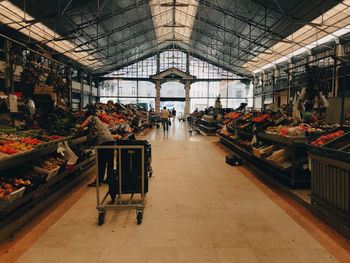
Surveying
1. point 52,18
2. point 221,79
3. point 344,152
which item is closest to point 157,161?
point 344,152

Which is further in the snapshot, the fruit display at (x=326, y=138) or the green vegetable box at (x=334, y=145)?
the fruit display at (x=326, y=138)

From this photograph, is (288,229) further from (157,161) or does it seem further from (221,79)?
(221,79)

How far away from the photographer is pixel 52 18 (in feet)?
38.1

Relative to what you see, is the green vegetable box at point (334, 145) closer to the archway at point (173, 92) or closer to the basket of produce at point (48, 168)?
the basket of produce at point (48, 168)

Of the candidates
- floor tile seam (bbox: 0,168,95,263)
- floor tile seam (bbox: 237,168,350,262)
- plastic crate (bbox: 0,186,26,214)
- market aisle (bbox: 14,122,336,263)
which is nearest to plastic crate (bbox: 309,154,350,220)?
floor tile seam (bbox: 237,168,350,262)

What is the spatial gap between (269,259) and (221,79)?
30.7m

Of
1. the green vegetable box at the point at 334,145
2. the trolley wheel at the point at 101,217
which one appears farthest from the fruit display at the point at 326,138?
the trolley wheel at the point at 101,217

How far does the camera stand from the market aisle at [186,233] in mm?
2518

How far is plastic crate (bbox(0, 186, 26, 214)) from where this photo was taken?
2.75 metres

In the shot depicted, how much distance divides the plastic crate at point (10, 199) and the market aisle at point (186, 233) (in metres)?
0.54

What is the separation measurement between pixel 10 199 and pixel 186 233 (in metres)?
2.10

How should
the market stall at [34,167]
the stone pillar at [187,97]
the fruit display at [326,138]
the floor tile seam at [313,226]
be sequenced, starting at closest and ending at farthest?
the floor tile seam at [313,226], the market stall at [34,167], the fruit display at [326,138], the stone pillar at [187,97]

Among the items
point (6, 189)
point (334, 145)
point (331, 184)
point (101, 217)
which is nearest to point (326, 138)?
point (334, 145)

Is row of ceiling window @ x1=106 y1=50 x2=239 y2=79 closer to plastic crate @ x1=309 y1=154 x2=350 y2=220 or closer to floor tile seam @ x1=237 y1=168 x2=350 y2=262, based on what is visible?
floor tile seam @ x1=237 y1=168 x2=350 y2=262
